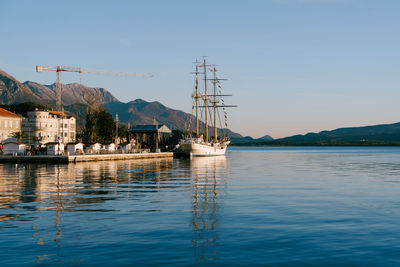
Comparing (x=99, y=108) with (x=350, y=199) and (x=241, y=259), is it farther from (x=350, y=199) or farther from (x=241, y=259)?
(x=241, y=259)

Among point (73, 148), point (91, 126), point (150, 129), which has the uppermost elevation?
point (150, 129)

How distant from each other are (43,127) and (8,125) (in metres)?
9.83

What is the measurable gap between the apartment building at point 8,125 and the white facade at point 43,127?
7.53 ft

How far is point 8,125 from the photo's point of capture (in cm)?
11025

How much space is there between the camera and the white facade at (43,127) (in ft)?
377

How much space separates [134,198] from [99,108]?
106 metres

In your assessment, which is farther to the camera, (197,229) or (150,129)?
(150,129)

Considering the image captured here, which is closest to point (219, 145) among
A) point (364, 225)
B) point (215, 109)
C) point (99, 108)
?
point (215, 109)

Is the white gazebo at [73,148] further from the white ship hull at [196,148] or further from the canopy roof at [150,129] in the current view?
the canopy roof at [150,129]

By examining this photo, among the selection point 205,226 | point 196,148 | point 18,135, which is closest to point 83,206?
point 205,226

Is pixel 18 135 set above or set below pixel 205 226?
above

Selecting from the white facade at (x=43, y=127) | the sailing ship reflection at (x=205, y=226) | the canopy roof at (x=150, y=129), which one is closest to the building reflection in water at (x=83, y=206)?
the sailing ship reflection at (x=205, y=226)

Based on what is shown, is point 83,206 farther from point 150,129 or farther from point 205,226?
point 150,129

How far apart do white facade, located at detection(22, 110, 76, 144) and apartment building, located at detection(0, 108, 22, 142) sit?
7.53 ft
